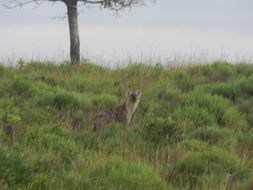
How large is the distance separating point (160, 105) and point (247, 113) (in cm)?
235

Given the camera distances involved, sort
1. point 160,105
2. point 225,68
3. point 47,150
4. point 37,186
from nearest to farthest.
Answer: point 37,186
point 47,150
point 160,105
point 225,68

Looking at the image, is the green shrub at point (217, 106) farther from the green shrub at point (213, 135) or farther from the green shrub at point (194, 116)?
the green shrub at point (213, 135)

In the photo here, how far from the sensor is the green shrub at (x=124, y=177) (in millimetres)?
7879

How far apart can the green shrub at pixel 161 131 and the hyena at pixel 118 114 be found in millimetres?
789

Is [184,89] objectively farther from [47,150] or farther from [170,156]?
[47,150]

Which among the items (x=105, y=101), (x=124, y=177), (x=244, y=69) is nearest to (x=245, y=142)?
(x=105, y=101)

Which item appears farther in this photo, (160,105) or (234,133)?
(160,105)

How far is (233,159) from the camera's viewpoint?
973 centimetres

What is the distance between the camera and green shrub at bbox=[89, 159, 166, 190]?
25.8ft

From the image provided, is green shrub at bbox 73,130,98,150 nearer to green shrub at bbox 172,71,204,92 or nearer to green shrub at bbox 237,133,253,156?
green shrub at bbox 237,133,253,156

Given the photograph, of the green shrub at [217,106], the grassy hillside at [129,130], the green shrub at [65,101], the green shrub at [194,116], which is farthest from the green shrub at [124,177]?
the green shrub at [217,106]

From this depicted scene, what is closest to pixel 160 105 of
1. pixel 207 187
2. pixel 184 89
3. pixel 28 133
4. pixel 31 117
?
pixel 184 89

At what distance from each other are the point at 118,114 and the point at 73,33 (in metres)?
7.65

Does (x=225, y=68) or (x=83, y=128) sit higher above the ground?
(x=225, y=68)
